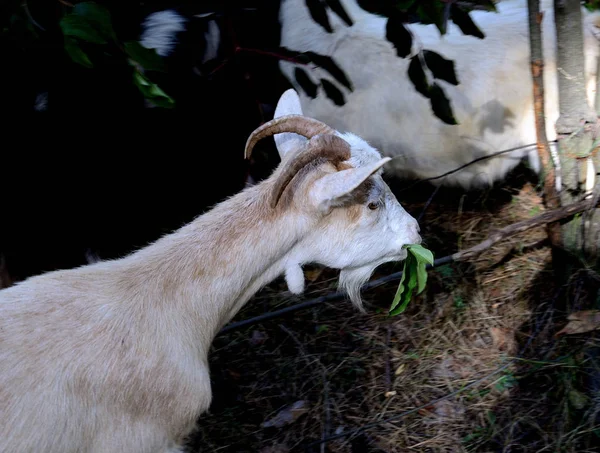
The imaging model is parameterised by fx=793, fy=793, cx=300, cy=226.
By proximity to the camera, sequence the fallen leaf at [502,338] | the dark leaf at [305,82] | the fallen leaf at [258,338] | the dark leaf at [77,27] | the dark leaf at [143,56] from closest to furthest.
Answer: the dark leaf at [77,27] < the dark leaf at [143,56] < the dark leaf at [305,82] < the fallen leaf at [502,338] < the fallen leaf at [258,338]

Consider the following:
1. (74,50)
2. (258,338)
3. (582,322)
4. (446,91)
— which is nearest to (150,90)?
(74,50)

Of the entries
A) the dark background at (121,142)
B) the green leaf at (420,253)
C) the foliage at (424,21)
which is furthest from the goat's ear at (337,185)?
the dark background at (121,142)

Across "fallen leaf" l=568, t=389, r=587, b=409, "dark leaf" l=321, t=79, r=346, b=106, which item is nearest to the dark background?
"dark leaf" l=321, t=79, r=346, b=106

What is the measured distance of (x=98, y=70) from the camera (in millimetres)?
3807

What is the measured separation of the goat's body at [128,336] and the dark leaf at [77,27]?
727 millimetres

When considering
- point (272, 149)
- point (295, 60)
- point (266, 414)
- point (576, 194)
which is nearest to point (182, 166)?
point (272, 149)

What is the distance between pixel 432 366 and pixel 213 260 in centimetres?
148

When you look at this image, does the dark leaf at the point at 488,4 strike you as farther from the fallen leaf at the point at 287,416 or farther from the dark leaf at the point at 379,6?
the fallen leaf at the point at 287,416

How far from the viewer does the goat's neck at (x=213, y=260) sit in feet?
8.71

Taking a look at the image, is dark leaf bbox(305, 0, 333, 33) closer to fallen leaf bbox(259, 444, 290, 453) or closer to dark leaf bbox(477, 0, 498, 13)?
dark leaf bbox(477, 0, 498, 13)

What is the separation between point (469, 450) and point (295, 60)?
5.94 ft

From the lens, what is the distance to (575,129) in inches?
132

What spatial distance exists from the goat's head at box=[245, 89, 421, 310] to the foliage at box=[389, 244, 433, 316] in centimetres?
4

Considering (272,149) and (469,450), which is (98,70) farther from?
(469,450)
